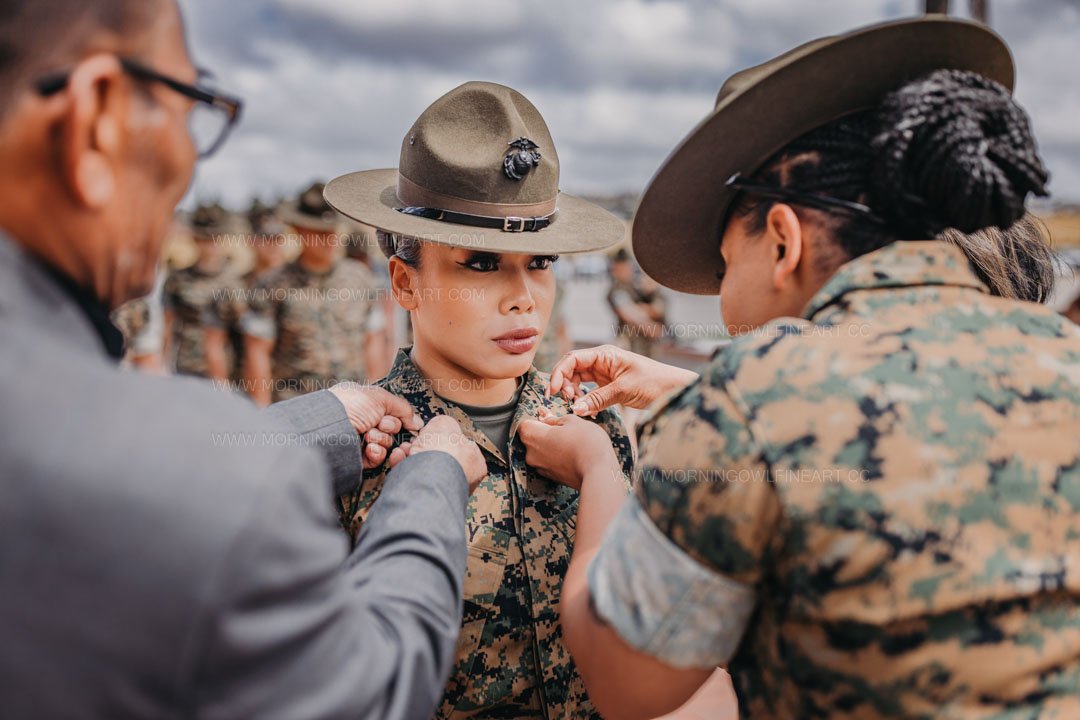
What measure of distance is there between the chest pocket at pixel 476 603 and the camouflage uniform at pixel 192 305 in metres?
6.40

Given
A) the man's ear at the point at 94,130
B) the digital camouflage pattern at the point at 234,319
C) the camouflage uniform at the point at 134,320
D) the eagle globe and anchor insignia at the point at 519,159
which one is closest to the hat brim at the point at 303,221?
the digital camouflage pattern at the point at 234,319

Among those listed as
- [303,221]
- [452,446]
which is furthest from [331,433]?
[303,221]

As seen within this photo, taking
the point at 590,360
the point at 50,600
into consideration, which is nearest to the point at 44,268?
the point at 50,600

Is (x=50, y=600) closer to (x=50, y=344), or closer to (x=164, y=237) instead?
(x=50, y=344)

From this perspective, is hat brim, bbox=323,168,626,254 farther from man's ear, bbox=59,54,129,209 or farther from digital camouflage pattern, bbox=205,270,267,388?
digital camouflage pattern, bbox=205,270,267,388

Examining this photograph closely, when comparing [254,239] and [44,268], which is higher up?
[44,268]

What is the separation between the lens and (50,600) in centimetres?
87

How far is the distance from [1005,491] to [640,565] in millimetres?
567

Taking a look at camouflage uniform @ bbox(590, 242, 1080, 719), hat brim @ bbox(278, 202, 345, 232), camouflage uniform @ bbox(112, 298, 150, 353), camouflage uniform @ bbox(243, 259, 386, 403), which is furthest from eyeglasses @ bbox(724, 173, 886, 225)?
camouflage uniform @ bbox(112, 298, 150, 353)

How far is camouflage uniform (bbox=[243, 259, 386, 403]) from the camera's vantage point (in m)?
6.80

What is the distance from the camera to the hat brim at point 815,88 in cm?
142

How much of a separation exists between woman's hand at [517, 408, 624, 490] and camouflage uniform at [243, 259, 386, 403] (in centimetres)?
497

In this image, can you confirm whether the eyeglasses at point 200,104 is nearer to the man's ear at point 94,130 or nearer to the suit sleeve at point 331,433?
the man's ear at point 94,130

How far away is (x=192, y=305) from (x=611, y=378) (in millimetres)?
6803
